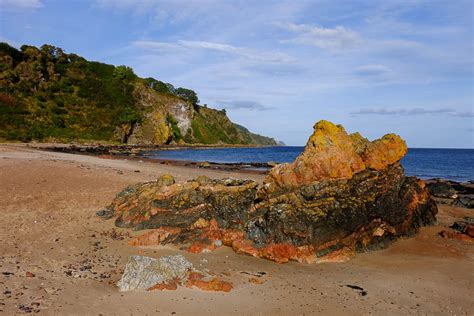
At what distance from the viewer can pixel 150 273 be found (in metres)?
8.75

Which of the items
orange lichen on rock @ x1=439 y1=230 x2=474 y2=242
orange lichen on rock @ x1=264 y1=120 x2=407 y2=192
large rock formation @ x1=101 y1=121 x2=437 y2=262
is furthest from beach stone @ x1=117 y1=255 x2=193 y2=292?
orange lichen on rock @ x1=439 y1=230 x2=474 y2=242

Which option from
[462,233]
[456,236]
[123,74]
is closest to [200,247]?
[456,236]

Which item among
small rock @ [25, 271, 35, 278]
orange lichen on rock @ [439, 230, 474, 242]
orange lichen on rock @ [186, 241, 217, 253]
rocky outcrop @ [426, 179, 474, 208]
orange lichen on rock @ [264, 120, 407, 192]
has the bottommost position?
small rock @ [25, 271, 35, 278]

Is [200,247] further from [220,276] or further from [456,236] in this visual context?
[456,236]

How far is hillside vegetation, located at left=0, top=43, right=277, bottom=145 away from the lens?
242 ft

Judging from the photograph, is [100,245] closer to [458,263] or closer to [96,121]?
[458,263]

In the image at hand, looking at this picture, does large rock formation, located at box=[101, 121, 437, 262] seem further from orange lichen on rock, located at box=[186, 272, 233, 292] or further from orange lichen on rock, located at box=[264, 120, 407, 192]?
orange lichen on rock, located at box=[186, 272, 233, 292]

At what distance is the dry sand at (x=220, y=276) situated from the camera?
7863 millimetres

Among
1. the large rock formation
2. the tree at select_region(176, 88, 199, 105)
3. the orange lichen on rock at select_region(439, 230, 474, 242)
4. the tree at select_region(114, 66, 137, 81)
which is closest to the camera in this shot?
the large rock formation

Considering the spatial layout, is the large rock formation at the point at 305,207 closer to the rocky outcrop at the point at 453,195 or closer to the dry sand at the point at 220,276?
the dry sand at the point at 220,276

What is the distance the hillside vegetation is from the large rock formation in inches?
2379

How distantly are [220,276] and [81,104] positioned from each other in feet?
280

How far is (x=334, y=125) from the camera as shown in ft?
43.8

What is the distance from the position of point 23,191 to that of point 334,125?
13.4 meters
